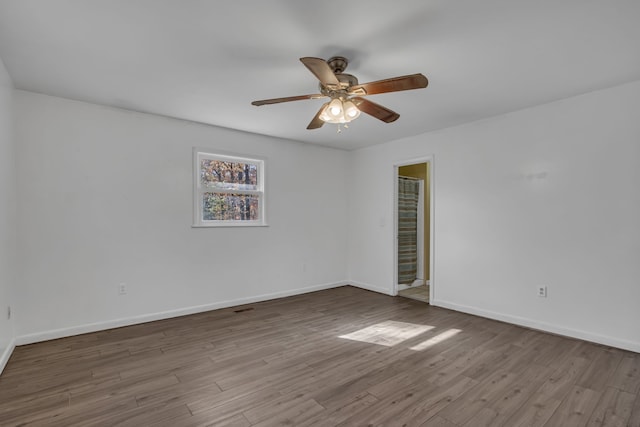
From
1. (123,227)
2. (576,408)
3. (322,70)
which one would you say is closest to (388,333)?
(576,408)

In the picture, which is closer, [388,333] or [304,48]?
[304,48]

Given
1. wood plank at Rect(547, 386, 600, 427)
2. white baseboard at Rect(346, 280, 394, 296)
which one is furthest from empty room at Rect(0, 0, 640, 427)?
white baseboard at Rect(346, 280, 394, 296)

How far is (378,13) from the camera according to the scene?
74.2 inches

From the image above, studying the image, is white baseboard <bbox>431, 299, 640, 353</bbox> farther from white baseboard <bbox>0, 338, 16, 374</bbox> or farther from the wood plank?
white baseboard <bbox>0, 338, 16, 374</bbox>

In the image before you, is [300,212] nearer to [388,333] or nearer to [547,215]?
[388,333]

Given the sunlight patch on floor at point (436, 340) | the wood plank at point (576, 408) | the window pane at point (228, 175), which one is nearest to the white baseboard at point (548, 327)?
the sunlight patch on floor at point (436, 340)

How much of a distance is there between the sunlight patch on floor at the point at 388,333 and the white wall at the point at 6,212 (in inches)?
115

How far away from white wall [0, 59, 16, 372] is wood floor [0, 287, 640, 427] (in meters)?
0.31

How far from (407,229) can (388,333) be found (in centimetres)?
240

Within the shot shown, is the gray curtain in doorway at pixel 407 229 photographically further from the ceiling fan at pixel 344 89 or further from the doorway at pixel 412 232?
the ceiling fan at pixel 344 89

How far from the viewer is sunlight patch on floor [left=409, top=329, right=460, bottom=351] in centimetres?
295

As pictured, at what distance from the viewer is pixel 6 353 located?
2615 millimetres

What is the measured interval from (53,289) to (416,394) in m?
3.50

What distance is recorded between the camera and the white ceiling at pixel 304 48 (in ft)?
6.10
